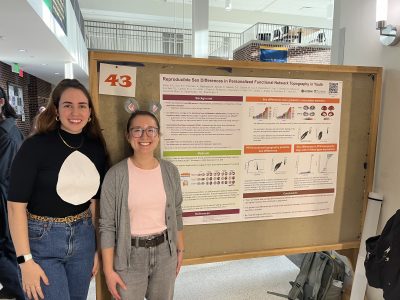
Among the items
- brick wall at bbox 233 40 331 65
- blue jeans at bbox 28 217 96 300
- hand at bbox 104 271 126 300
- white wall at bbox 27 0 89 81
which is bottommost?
hand at bbox 104 271 126 300

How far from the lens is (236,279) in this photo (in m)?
2.80

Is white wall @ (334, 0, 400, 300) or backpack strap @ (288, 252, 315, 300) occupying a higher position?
white wall @ (334, 0, 400, 300)

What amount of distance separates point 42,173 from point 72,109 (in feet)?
0.98

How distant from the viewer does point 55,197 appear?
131 centimetres

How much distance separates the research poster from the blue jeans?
55 cm

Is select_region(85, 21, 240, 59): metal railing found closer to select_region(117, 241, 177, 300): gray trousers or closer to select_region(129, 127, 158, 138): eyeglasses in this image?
select_region(129, 127, 158, 138): eyeglasses

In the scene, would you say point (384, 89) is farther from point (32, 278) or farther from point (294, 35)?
point (294, 35)

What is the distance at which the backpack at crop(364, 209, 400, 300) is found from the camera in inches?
55.6

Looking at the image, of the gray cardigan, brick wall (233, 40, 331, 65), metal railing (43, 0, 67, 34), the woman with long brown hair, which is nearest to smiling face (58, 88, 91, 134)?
the woman with long brown hair

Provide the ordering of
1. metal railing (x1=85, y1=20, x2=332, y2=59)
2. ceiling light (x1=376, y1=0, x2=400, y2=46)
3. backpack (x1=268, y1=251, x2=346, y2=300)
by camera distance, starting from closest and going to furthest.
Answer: ceiling light (x1=376, y1=0, x2=400, y2=46), backpack (x1=268, y1=251, x2=346, y2=300), metal railing (x1=85, y1=20, x2=332, y2=59)

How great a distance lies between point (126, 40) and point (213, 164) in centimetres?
801

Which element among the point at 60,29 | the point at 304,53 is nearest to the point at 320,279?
the point at 304,53

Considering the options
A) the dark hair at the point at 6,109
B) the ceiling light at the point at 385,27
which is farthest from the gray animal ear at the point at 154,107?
the ceiling light at the point at 385,27

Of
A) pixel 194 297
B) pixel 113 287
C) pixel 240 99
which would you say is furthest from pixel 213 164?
pixel 194 297
